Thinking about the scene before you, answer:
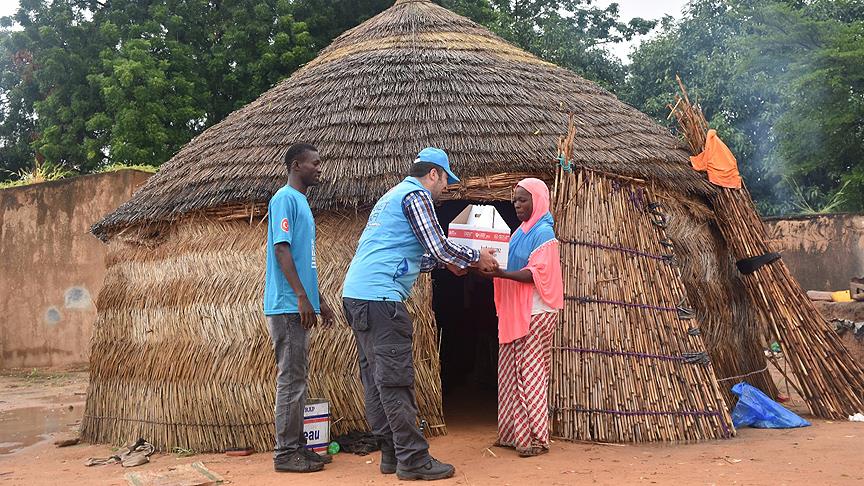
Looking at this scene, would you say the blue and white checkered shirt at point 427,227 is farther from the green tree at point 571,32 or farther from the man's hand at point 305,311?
the green tree at point 571,32

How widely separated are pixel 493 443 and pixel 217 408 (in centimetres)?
196

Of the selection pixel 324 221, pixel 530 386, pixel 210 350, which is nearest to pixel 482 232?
pixel 530 386

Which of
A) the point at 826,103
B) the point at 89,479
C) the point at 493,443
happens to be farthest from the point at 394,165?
the point at 826,103

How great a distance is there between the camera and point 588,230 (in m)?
5.48

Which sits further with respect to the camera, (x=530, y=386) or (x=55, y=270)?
(x=55, y=270)

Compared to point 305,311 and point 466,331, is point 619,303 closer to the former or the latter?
point 305,311

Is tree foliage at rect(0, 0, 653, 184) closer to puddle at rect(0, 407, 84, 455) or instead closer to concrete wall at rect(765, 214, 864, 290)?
concrete wall at rect(765, 214, 864, 290)

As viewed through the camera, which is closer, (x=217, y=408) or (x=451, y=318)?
(x=217, y=408)

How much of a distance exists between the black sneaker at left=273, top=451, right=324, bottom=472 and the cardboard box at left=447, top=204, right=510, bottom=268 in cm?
152

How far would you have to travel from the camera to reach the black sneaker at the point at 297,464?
14.6 feet

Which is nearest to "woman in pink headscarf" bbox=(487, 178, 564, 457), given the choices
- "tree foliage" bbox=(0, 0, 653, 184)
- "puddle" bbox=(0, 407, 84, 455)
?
"puddle" bbox=(0, 407, 84, 455)

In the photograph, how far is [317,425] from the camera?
5.05 m

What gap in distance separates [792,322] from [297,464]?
3.94 metres

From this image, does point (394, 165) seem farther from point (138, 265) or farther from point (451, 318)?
point (451, 318)
